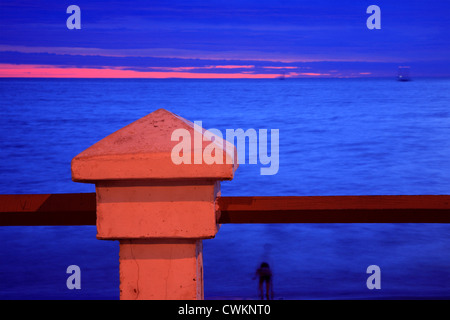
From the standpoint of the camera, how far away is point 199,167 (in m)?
1.46

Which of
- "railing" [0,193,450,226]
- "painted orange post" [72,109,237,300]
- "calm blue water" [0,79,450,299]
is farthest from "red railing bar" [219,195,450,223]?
"calm blue water" [0,79,450,299]

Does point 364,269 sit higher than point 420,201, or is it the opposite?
point 420,201

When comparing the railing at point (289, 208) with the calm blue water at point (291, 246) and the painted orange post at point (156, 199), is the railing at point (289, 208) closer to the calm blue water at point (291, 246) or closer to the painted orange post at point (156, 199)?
the painted orange post at point (156, 199)

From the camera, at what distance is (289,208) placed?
5.57 feet

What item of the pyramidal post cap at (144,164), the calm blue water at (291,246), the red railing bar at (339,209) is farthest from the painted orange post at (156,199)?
the calm blue water at (291,246)

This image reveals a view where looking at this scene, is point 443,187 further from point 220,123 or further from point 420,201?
point 220,123

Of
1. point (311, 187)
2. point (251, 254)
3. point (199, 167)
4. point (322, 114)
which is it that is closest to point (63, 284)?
point (251, 254)

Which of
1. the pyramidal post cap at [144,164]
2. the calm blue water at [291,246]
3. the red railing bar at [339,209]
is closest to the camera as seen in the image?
the pyramidal post cap at [144,164]

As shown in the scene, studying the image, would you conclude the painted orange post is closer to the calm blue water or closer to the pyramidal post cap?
the pyramidal post cap

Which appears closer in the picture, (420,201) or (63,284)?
(420,201)

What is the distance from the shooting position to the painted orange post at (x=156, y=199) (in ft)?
4.83

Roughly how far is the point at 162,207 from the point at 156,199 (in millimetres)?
29

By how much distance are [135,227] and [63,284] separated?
669 cm

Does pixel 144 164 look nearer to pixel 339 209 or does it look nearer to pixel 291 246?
pixel 339 209
